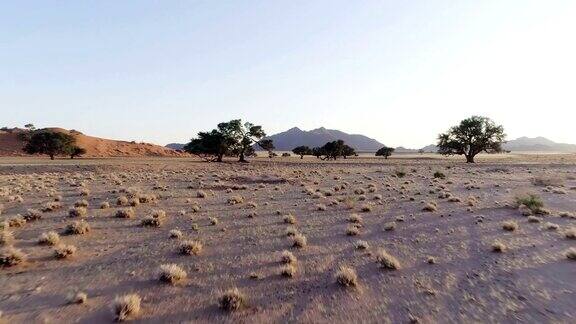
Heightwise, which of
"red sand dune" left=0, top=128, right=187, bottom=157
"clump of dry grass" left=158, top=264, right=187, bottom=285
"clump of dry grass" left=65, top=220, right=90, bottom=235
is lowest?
"clump of dry grass" left=158, top=264, right=187, bottom=285

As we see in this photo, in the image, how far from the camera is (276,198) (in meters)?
26.6

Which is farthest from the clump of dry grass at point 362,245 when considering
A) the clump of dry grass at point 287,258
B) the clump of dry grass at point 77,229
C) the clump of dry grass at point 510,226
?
the clump of dry grass at point 77,229

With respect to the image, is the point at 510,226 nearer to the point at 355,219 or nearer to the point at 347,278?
the point at 355,219

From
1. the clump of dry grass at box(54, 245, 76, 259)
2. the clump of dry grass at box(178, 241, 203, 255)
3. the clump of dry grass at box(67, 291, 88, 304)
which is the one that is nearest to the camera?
the clump of dry grass at box(67, 291, 88, 304)

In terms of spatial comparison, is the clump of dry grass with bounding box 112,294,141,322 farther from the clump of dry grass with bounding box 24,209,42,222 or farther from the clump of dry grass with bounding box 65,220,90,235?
the clump of dry grass with bounding box 24,209,42,222

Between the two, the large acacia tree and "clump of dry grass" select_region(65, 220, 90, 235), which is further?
the large acacia tree

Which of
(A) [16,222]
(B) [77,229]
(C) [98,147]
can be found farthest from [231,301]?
(C) [98,147]

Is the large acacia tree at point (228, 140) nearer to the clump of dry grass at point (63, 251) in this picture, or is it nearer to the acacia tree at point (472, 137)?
the acacia tree at point (472, 137)

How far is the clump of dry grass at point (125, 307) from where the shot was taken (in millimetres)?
8234

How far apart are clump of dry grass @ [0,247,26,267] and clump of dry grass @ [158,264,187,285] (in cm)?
432

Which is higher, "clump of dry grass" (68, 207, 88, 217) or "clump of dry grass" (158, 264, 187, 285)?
"clump of dry grass" (68, 207, 88, 217)

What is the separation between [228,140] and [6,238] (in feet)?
207

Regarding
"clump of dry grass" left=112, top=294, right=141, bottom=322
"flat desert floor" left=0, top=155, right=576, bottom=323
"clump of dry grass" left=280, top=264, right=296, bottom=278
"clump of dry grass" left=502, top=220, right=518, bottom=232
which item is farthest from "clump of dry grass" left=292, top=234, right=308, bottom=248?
"clump of dry grass" left=502, top=220, right=518, bottom=232

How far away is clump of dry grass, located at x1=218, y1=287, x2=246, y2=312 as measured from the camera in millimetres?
8945
